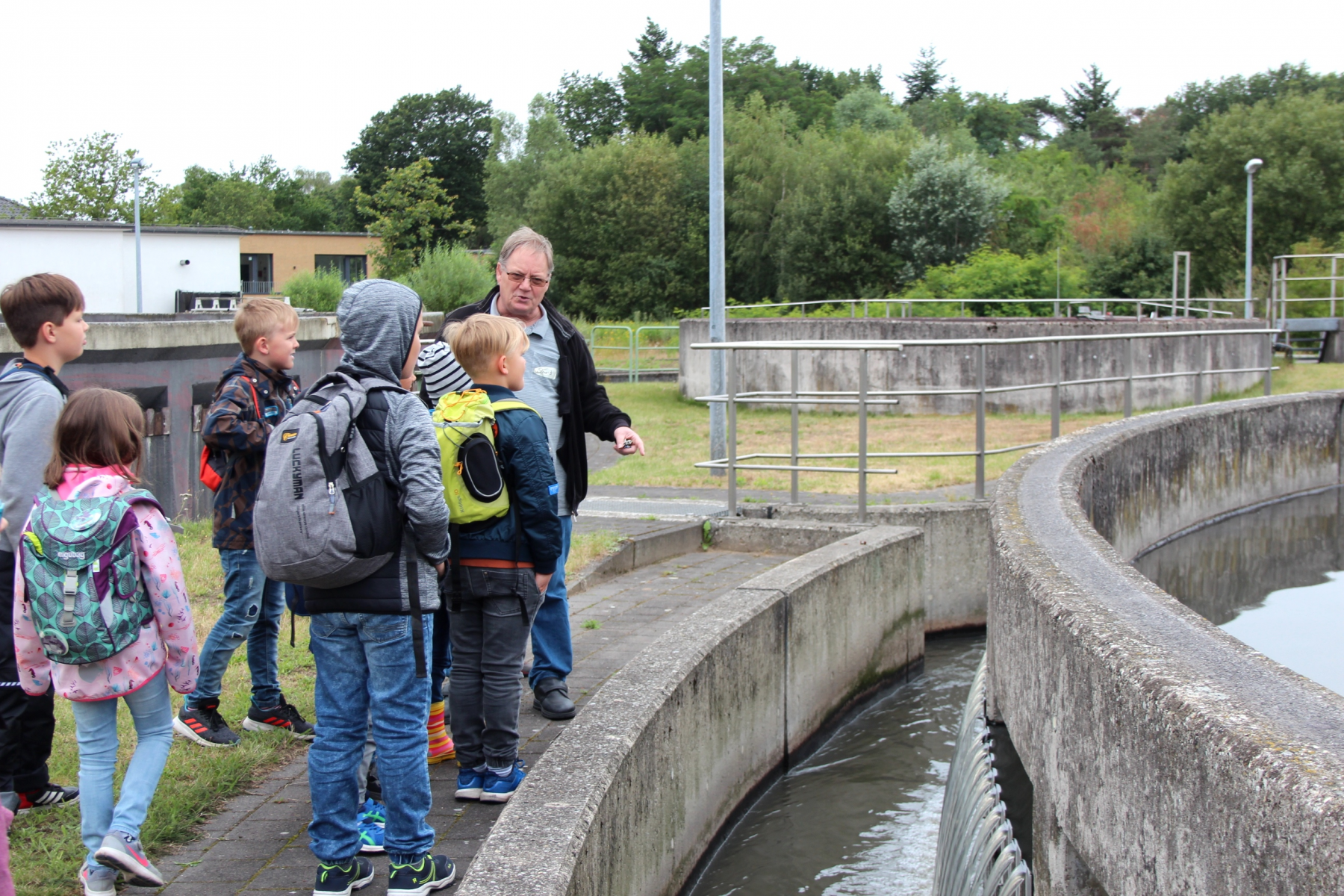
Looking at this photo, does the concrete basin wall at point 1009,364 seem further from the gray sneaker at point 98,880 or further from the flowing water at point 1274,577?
the gray sneaker at point 98,880

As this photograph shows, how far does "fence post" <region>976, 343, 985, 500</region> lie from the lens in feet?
30.3

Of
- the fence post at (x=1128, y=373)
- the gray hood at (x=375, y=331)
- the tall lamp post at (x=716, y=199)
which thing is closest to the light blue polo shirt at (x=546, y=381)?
the gray hood at (x=375, y=331)

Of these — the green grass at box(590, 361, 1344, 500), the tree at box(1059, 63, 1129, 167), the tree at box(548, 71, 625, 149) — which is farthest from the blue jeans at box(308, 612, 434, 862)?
the tree at box(1059, 63, 1129, 167)

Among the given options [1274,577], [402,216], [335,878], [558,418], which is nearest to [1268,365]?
[1274,577]

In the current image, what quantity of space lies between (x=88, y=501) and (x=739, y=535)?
592cm

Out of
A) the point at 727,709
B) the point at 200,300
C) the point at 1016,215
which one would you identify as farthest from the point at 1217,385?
the point at 200,300

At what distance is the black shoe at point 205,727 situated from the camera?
4227mm

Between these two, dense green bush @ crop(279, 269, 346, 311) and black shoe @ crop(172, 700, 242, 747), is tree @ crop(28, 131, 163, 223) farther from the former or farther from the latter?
black shoe @ crop(172, 700, 242, 747)

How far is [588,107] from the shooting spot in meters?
81.1

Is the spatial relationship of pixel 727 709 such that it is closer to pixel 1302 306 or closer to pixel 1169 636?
pixel 1169 636

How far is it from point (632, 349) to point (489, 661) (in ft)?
84.5

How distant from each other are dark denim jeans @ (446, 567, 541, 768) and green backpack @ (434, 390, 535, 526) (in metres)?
0.21

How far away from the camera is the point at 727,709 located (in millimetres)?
5051

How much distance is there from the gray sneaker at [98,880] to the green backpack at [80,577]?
0.52m
